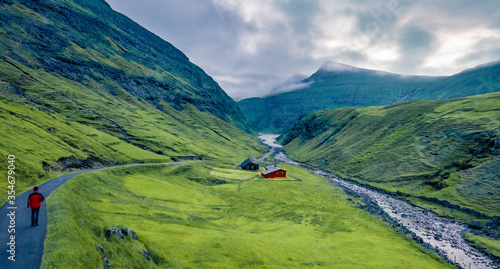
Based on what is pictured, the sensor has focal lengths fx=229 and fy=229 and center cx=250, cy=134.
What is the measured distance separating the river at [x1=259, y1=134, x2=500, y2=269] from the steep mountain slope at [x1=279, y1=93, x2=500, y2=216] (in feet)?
39.1

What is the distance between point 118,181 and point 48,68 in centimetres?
17871

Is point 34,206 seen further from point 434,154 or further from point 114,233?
point 434,154

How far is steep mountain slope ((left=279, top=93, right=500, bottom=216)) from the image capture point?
7475 centimetres

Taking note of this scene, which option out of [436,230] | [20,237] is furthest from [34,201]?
[436,230]

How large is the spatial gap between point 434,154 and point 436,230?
63291 millimetres

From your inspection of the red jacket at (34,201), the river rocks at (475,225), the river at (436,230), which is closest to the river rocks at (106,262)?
the red jacket at (34,201)

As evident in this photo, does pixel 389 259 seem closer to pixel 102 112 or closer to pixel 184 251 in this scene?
pixel 184 251

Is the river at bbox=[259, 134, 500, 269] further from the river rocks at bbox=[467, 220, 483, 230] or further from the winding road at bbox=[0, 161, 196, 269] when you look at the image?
the winding road at bbox=[0, 161, 196, 269]

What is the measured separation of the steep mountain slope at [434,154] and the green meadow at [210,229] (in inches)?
1447

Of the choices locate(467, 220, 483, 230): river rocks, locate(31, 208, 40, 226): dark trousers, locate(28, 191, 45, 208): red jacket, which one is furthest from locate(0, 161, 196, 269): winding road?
locate(467, 220, 483, 230): river rocks

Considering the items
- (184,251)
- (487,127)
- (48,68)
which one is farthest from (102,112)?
(487,127)

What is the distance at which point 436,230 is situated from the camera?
55.2 m

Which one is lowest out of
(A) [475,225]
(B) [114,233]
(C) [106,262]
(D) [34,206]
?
(A) [475,225]

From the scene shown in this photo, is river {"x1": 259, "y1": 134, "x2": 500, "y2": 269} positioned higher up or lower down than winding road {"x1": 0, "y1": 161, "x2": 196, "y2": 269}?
lower down
